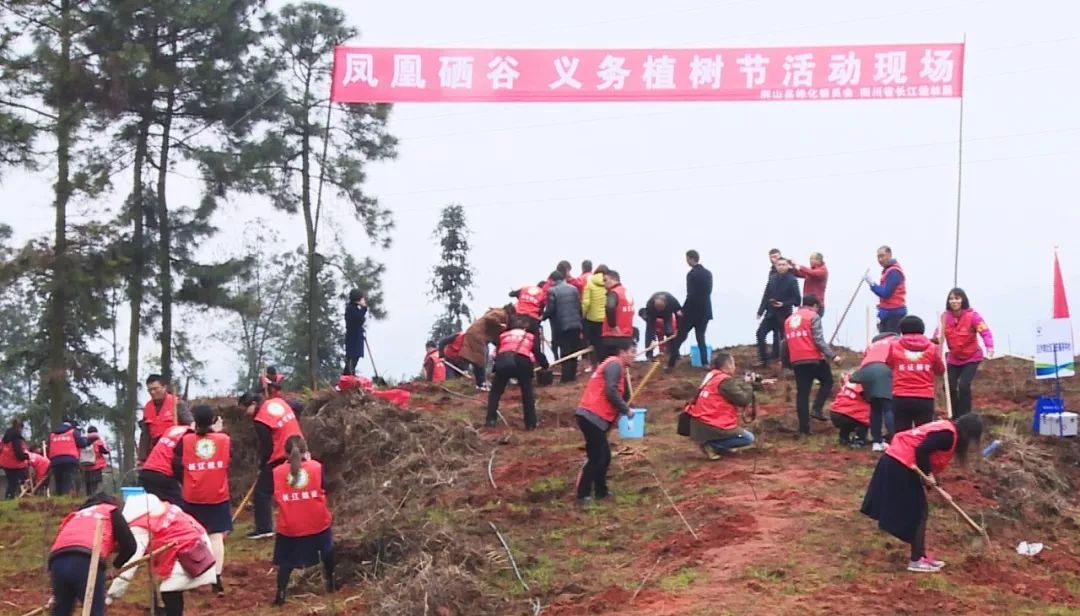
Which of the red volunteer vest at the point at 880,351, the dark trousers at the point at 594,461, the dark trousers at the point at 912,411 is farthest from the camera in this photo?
the red volunteer vest at the point at 880,351

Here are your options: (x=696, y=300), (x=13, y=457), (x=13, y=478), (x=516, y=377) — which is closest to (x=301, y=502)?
(x=516, y=377)

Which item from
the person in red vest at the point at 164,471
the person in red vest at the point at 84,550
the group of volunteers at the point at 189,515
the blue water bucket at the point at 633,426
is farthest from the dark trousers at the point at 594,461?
the person in red vest at the point at 84,550

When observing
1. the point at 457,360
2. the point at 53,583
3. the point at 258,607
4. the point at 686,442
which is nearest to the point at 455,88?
the point at 457,360

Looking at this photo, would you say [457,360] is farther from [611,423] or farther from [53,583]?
[53,583]

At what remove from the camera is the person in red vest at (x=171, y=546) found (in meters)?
9.82

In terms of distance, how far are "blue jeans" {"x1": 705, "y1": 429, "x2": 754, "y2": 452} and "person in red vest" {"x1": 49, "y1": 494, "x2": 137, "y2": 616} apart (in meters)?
7.16

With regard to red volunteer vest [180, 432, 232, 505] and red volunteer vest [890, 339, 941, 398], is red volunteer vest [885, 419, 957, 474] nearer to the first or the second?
red volunteer vest [890, 339, 941, 398]

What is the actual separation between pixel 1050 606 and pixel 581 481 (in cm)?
487

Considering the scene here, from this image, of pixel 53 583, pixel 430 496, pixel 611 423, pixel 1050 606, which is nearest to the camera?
pixel 53 583

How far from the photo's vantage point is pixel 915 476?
10.3 m

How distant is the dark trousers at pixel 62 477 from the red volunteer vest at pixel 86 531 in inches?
490

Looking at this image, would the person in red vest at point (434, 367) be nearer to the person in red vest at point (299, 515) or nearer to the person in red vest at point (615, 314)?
the person in red vest at point (615, 314)

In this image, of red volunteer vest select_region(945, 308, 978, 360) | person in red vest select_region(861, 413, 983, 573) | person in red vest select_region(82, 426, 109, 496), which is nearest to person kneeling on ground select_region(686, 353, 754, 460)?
red volunteer vest select_region(945, 308, 978, 360)

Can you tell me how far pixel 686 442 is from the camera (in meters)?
15.3
